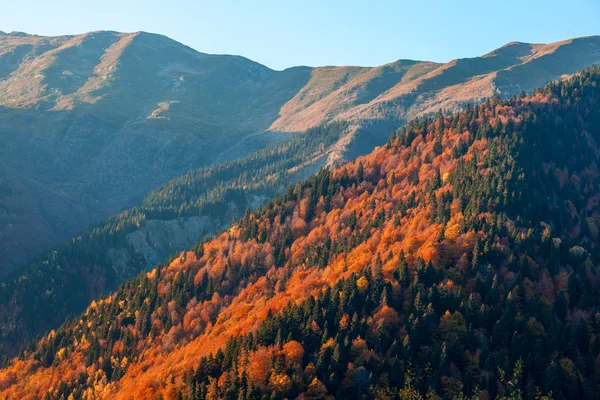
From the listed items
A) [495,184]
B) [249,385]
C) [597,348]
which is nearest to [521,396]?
[597,348]

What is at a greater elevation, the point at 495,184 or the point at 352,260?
the point at 495,184

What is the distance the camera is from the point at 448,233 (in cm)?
17125

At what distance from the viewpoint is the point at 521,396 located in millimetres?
121438

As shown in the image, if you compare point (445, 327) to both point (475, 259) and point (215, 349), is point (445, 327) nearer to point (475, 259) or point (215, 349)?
point (475, 259)

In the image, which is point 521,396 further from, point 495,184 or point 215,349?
point 495,184

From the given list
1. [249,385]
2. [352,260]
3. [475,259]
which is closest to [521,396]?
[475,259]

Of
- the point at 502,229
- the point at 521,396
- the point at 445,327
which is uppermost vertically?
the point at 502,229

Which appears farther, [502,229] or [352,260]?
[352,260]

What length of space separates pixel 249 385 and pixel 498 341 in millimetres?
54821

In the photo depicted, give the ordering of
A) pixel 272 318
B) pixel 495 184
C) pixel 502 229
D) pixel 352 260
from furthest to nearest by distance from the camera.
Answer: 1. pixel 495 184
2. pixel 352 260
3. pixel 502 229
4. pixel 272 318

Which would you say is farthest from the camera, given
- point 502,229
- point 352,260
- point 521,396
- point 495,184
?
point 495,184

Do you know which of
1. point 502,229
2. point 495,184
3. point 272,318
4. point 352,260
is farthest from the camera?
point 495,184

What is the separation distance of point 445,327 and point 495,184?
74.1 meters

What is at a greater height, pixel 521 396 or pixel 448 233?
pixel 448 233
